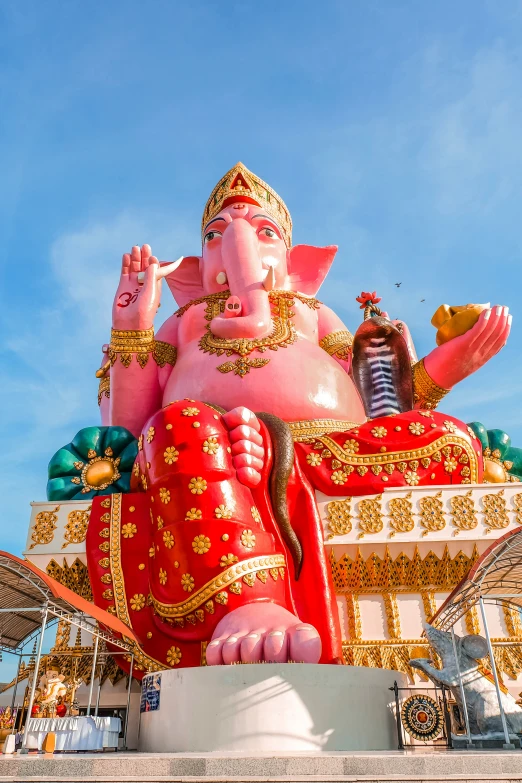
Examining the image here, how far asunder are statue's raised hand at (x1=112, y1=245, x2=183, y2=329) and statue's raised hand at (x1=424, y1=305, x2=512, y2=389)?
3.60 metres

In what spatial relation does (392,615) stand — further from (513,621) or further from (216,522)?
(216,522)

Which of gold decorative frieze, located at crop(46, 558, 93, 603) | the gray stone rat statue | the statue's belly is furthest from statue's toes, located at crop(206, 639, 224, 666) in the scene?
the statue's belly

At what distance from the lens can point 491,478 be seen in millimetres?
9047

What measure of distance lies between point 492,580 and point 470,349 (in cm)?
318

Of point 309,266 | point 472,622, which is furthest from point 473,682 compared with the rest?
point 309,266

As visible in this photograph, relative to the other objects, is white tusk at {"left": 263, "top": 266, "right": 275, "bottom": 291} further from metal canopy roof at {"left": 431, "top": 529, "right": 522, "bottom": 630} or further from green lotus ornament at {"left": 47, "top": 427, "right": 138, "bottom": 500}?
metal canopy roof at {"left": 431, "top": 529, "right": 522, "bottom": 630}

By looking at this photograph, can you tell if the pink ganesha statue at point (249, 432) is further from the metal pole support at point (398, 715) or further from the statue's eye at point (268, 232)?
the metal pole support at point (398, 715)

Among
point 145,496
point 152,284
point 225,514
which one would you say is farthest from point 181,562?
point 152,284

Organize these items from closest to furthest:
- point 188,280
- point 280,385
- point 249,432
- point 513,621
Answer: point 249,432, point 513,621, point 280,385, point 188,280

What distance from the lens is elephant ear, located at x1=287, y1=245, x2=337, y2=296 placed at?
10227 mm

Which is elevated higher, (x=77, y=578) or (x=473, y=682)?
(x=77, y=578)

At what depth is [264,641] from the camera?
4762 millimetres

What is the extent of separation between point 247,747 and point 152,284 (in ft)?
17.9

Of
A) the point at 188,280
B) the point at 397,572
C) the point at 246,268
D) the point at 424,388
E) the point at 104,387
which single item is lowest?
the point at 397,572
